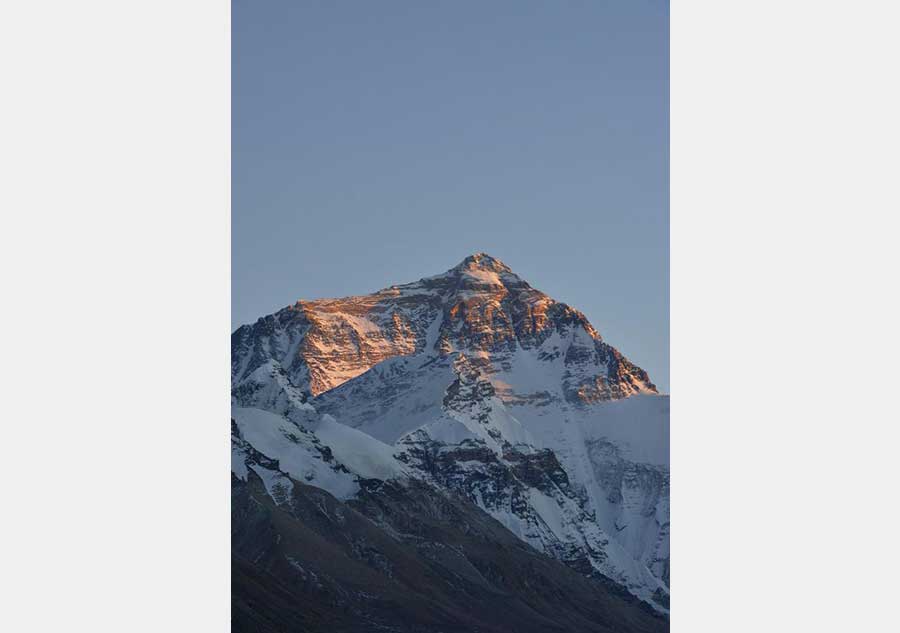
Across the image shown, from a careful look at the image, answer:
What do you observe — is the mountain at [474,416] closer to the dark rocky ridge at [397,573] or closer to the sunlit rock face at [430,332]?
the sunlit rock face at [430,332]

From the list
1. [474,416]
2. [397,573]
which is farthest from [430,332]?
[397,573]

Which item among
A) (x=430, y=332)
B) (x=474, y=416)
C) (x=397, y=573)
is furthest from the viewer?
(x=397, y=573)

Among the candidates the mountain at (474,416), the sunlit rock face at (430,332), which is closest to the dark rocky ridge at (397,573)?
the mountain at (474,416)

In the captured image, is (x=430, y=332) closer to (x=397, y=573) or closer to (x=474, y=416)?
(x=474, y=416)

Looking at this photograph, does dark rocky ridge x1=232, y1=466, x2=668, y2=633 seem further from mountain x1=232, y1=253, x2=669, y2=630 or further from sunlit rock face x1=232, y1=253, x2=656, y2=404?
sunlit rock face x1=232, y1=253, x2=656, y2=404

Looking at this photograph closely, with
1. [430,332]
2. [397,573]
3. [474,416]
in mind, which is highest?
[430,332]
